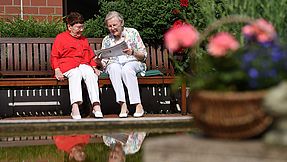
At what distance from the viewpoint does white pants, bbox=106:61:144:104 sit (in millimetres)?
7707

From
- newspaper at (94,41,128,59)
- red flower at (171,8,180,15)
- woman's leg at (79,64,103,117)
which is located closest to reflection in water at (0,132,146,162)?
woman's leg at (79,64,103,117)

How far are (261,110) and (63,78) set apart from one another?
15.7 feet

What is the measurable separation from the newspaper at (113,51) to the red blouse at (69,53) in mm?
170

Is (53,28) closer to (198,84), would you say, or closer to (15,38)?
(15,38)

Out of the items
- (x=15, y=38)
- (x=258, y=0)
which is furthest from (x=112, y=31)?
(x=258, y=0)

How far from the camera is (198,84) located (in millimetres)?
3346

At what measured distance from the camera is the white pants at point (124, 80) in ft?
25.3

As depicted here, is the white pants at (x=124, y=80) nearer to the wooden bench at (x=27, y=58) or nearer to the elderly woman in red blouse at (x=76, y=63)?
the elderly woman in red blouse at (x=76, y=63)

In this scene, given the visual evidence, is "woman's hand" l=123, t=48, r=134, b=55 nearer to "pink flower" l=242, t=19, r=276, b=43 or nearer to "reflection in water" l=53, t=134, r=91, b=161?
"reflection in water" l=53, t=134, r=91, b=161

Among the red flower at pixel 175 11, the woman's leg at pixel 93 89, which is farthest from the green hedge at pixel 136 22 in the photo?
the woman's leg at pixel 93 89

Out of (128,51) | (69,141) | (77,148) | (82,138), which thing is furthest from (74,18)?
(77,148)

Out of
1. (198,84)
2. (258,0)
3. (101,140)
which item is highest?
(258,0)

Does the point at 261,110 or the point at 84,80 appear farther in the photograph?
the point at 84,80

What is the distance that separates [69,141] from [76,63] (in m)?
1.97
